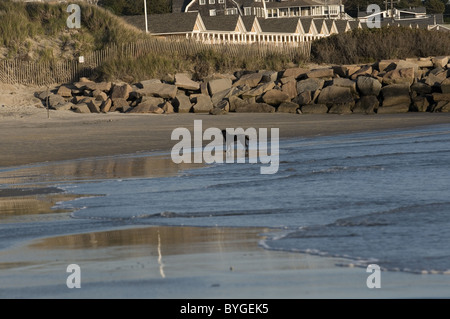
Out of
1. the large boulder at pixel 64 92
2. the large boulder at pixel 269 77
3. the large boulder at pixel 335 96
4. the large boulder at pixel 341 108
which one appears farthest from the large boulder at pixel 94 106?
the large boulder at pixel 341 108

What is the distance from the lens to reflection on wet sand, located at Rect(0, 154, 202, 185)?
1336 cm

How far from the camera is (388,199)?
9.59 meters

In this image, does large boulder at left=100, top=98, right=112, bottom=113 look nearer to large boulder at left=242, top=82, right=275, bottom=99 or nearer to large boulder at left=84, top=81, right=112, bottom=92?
large boulder at left=84, top=81, right=112, bottom=92

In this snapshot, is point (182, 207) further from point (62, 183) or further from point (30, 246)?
point (62, 183)

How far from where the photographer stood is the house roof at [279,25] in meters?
70.1

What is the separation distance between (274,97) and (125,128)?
29.5 ft

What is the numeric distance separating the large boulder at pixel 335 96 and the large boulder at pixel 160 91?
5.43 m

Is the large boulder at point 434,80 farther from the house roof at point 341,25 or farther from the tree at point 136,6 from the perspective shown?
the tree at point 136,6

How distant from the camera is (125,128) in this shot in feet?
76.5

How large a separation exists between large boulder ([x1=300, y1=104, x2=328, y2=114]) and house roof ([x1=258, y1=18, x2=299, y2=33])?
3987 cm

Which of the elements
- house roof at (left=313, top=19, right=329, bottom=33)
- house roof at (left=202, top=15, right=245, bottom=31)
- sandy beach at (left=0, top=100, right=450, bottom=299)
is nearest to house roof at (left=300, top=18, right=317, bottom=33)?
house roof at (left=313, top=19, right=329, bottom=33)

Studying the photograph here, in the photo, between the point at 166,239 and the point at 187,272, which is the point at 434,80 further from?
the point at 187,272

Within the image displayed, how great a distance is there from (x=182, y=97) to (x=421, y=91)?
9099mm

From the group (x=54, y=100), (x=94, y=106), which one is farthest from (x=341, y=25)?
(x=94, y=106)
